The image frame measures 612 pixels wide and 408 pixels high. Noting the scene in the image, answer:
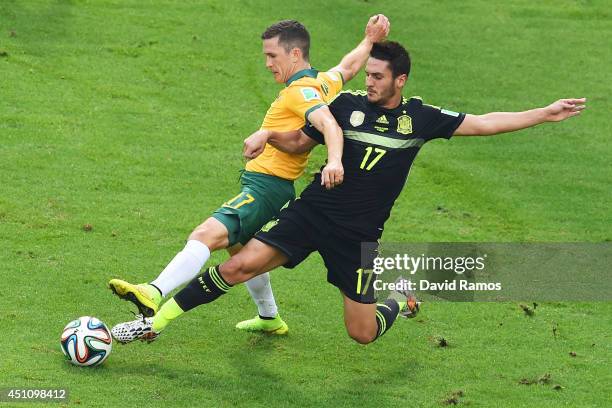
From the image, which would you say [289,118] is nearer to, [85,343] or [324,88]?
[324,88]

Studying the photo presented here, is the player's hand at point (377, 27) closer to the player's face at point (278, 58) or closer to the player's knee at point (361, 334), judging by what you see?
the player's face at point (278, 58)

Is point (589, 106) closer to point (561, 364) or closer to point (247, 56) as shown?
point (247, 56)

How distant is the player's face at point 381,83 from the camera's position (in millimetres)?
10172

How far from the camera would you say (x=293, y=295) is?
1266 centimetres

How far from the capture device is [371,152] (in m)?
10.3

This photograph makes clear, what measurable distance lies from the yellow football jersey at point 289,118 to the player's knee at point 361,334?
1.56m

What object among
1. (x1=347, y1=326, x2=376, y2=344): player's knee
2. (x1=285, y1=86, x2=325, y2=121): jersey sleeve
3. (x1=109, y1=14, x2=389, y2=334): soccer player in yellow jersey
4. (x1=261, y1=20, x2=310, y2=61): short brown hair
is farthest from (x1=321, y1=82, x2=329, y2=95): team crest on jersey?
(x1=347, y1=326, x2=376, y2=344): player's knee

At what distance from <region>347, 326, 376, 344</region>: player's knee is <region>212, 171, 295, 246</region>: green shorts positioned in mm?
1290

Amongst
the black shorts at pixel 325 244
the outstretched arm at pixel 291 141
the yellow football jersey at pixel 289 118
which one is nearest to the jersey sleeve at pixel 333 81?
the yellow football jersey at pixel 289 118

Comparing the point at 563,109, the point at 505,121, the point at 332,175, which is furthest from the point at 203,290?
the point at 563,109

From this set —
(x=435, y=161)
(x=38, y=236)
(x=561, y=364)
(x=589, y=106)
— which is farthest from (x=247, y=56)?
(x=561, y=364)

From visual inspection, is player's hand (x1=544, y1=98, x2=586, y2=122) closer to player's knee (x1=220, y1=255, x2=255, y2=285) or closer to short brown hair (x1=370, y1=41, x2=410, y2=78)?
short brown hair (x1=370, y1=41, x2=410, y2=78)

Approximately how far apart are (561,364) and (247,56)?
10.3m

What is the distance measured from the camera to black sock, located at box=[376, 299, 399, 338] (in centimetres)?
1089
